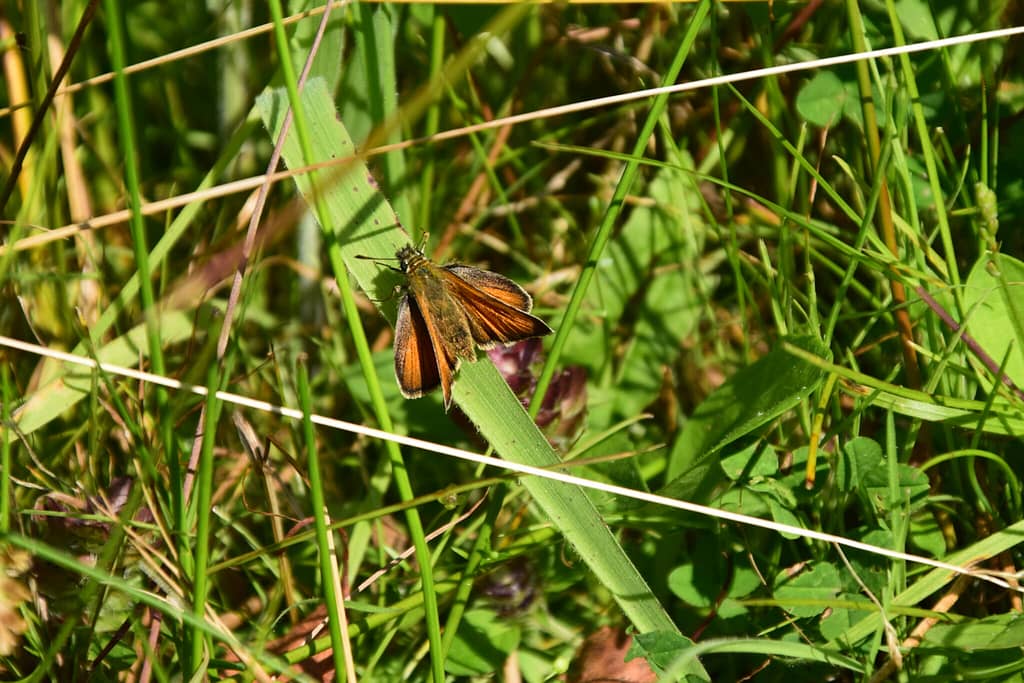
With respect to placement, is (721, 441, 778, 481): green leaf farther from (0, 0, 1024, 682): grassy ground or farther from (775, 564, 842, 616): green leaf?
(775, 564, 842, 616): green leaf

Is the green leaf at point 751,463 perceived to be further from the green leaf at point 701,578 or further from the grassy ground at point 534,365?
the green leaf at point 701,578

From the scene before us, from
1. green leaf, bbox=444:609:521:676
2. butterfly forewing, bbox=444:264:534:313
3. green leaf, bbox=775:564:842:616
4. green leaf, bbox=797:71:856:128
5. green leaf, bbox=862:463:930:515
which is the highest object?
green leaf, bbox=797:71:856:128

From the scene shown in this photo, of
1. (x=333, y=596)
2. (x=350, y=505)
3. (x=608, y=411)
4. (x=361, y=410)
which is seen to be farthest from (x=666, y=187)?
(x=333, y=596)

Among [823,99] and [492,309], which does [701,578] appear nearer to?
[492,309]

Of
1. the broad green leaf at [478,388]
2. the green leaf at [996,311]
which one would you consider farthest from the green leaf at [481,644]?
the green leaf at [996,311]

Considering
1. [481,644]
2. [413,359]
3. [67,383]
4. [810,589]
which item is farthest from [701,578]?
[67,383]

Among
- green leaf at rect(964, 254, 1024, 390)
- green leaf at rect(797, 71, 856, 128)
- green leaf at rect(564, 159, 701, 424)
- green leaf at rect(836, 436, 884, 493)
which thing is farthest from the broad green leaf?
green leaf at rect(797, 71, 856, 128)

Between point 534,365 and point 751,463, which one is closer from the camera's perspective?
point 751,463

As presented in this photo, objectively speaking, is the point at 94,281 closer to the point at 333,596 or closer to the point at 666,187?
the point at 333,596
